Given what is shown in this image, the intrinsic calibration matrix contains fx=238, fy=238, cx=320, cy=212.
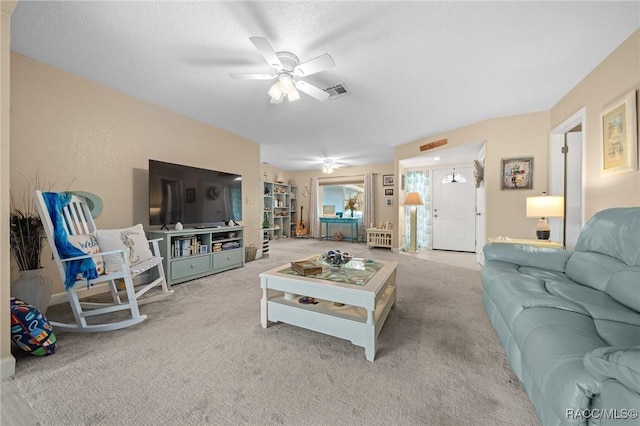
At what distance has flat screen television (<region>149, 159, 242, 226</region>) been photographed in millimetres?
2883

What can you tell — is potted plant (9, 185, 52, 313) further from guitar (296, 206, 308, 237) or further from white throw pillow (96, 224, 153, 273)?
guitar (296, 206, 308, 237)

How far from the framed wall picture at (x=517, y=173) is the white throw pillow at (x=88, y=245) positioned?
4810 millimetres

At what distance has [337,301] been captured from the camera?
5.04 feet

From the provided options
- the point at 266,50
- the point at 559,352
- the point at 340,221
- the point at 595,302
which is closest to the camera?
the point at 559,352

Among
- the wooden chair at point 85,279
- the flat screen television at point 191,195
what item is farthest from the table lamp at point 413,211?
the wooden chair at point 85,279

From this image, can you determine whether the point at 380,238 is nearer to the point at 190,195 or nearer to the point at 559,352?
the point at 190,195

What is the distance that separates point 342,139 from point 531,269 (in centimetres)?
351

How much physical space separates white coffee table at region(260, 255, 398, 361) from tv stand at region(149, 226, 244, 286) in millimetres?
1663

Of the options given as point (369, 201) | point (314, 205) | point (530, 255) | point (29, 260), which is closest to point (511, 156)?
point (530, 255)

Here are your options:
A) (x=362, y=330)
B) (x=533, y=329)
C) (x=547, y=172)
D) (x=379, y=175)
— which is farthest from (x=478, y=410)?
(x=379, y=175)

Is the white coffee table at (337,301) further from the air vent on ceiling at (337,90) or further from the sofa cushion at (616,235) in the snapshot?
the air vent on ceiling at (337,90)

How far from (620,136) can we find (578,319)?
6.42 ft

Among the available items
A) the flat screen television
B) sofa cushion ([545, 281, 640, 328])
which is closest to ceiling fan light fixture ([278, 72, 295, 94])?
the flat screen television

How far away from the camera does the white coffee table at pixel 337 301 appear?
147 centimetres
